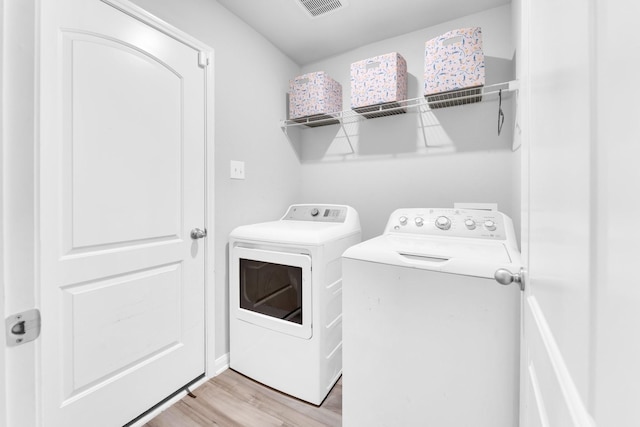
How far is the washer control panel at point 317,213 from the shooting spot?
6.75 ft

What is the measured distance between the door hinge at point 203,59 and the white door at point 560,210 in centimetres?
168

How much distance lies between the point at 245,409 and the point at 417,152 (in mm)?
2065

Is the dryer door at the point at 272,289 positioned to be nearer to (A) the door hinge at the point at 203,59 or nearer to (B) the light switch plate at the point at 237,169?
(B) the light switch plate at the point at 237,169

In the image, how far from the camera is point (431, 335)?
1083mm

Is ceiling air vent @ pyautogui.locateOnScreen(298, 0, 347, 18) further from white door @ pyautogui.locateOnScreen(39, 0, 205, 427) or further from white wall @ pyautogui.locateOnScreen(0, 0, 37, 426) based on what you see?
white wall @ pyautogui.locateOnScreen(0, 0, 37, 426)

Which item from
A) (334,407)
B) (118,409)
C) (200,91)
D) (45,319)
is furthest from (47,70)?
(334,407)

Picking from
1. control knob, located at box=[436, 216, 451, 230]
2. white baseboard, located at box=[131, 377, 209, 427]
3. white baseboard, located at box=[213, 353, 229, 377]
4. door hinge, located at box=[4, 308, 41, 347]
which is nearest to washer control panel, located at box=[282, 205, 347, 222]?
control knob, located at box=[436, 216, 451, 230]

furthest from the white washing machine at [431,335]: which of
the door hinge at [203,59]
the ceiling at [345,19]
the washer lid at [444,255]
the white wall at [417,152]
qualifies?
the ceiling at [345,19]

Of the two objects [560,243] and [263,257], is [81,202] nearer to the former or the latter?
[263,257]

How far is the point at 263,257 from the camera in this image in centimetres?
168

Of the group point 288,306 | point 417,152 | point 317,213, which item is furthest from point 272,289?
point 417,152

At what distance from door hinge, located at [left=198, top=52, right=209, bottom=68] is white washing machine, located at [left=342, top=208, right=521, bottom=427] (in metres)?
1.49

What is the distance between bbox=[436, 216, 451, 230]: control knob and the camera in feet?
5.10

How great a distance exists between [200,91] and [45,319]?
140 cm
